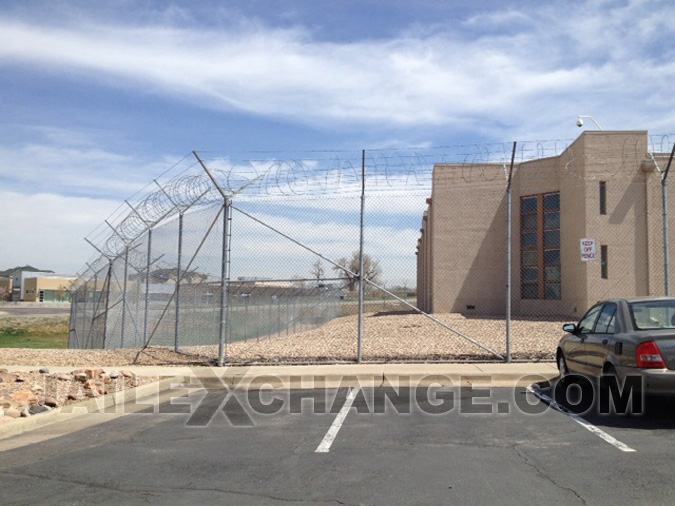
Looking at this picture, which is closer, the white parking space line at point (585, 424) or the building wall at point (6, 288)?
the white parking space line at point (585, 424)

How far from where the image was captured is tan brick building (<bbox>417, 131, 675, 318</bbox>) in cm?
1909

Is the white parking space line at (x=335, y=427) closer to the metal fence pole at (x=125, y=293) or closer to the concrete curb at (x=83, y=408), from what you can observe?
the concrete curb at (x=83, y=408)

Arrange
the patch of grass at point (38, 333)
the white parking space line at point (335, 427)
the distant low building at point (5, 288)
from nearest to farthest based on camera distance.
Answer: the white parking space line at point (335, 427) → the patch of grass at point (38, 333) → the distant low building at point (5, 288)

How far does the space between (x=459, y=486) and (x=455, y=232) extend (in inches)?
721

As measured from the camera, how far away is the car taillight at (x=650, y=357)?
7148mm

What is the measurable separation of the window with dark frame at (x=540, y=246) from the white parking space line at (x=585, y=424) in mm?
12700

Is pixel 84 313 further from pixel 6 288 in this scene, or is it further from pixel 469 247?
pixel 6 288

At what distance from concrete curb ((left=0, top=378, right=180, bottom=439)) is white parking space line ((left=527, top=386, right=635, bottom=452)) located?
5764 mm

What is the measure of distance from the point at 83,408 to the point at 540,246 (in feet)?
55.7

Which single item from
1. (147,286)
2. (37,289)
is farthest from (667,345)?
(37,289)

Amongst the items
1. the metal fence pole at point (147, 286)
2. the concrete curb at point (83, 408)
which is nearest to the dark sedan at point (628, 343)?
the concrete curb at point (83, 408)

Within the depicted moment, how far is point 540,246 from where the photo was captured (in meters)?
22.3

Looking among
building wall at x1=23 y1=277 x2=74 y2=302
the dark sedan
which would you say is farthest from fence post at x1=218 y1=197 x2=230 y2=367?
building wall at x1=23 y1=277 x2=74 y2=302

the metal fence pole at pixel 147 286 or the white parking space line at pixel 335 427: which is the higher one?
the metal fence pole at pixel 147 286
